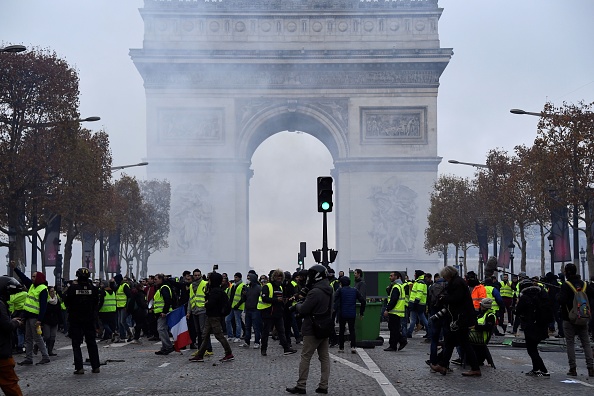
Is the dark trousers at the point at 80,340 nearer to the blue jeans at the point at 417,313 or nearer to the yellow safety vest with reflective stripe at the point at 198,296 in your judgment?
the yellow safety vest with reflective stripe at the point at 198,296

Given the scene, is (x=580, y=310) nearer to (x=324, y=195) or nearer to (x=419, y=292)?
(x=324, y=195)

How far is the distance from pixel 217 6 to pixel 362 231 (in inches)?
626

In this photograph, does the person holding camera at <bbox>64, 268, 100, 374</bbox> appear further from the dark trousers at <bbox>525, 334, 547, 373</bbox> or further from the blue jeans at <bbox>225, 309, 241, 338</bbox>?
the blue jeans at <bbox>225, 309, 241, 338</bbox>

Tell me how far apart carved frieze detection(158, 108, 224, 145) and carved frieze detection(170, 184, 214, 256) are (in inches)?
111

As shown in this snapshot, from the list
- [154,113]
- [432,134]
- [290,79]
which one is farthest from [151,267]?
[432,134]

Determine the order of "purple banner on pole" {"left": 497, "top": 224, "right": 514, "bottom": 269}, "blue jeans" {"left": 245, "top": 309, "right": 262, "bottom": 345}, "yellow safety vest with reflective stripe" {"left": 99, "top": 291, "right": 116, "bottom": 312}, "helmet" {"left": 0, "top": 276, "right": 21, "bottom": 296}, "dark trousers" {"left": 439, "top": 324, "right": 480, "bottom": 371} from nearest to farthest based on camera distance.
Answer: "helmet" {"left": 0, "top": 276, "right": 21, "bottom": 296}, "dark trousers" {"left": 439, "top": 324, "right": 480, "bottom": 371}, "blue jeans" {"left": 245, "top": 309, "right": 262, "bottom": 345}, "yellow safety vest with reflective stripe" {"left": 99, "top": 291, "right": 116, "bottom": 312}, "purple banner on pole" {"left": 497, "top": 224, "right": 514, "bottom": 269}

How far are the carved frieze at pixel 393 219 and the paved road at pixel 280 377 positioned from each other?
Result: 43.5 metres

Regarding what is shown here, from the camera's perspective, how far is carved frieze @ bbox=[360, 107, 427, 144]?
70.6 m

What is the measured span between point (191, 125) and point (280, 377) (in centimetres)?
5154

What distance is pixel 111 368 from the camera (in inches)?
888

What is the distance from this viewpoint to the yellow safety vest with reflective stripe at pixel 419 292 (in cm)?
3144

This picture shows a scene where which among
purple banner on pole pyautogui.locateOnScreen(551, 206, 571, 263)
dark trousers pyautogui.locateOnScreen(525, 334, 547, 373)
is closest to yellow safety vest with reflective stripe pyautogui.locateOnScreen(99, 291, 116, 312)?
dark trousers pyautogui.locateOnScreen(525, 334, 547, 373)

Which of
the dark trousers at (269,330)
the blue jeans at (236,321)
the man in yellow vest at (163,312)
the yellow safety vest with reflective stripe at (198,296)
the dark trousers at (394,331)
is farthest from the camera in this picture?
Answer: the blue jeans at (236,321)

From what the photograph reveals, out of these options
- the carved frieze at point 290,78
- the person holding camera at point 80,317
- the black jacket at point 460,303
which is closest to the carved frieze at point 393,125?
the carved frieze at point 290,78
